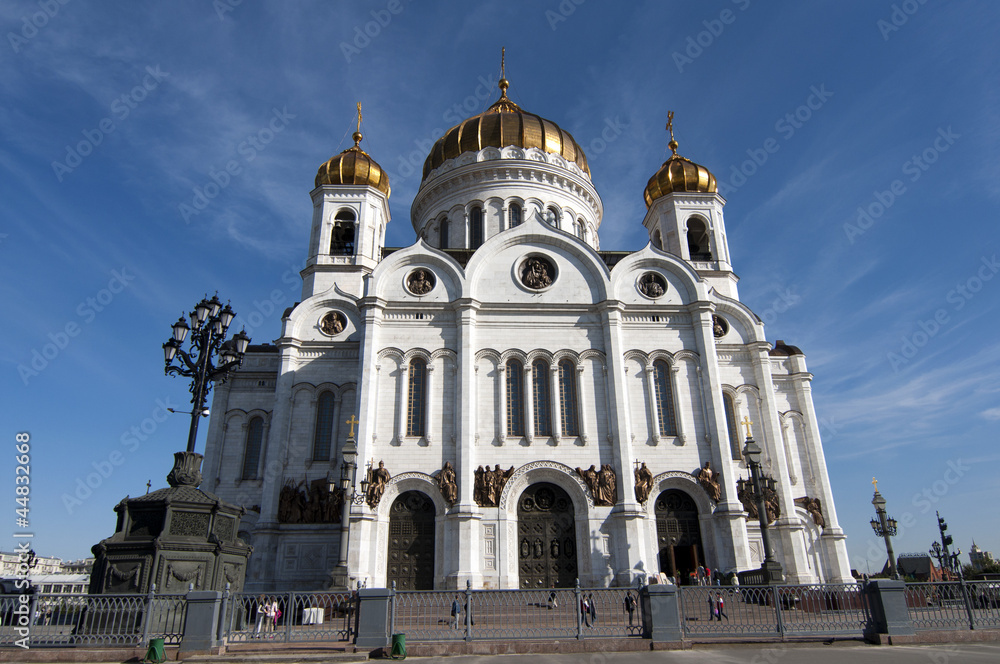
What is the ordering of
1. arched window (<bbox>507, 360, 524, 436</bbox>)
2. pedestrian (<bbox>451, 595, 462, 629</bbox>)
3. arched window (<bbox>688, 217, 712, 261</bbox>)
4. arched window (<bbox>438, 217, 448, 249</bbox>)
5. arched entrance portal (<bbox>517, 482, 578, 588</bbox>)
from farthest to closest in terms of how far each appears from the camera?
arched window (<bbox>438, 217, 448, 249</bbox>) → arched window (<bbox>688, 217, 712, 261</bbox>) → arched window (<bbox>507, 360, 524, 436</bbox>) → arched entrance portal (<bbox>517, 482, 578, 588</bbox>) → pedestrian (<bbox>451, 595, 462, 629</bbox>)

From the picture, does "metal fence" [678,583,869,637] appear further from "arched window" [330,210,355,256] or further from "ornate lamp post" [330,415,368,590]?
"arched window" [330,210,355,256]

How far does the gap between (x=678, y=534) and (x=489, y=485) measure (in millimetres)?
6570

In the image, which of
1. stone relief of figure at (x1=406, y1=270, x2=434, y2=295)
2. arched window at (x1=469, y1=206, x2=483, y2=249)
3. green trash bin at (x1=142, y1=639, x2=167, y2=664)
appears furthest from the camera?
arched window at (x1=469, y1=206, x2=483, y2=249)

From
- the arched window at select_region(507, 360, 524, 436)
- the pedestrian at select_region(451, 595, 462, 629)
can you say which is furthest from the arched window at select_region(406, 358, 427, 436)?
the pedestrian at select_region(451, 595, 462, 629)

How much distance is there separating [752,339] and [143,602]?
2241cm

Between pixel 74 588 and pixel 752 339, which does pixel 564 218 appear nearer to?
pixel 752 339

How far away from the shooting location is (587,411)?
21594 millimetres

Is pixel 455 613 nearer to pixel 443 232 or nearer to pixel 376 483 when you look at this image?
pixel 376 483

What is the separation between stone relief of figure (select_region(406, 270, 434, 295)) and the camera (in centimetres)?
2331

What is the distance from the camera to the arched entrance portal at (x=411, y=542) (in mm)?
19781

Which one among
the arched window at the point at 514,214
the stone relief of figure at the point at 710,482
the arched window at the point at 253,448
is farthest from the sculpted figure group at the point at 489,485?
the arched window at the point at 514,214

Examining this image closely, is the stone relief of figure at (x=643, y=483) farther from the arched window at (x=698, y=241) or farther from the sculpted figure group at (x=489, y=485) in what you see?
the arched window at (x=698, y=241)

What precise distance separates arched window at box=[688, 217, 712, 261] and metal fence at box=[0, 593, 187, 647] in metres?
24.7

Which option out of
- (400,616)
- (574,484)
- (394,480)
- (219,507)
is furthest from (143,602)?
(574,484)
